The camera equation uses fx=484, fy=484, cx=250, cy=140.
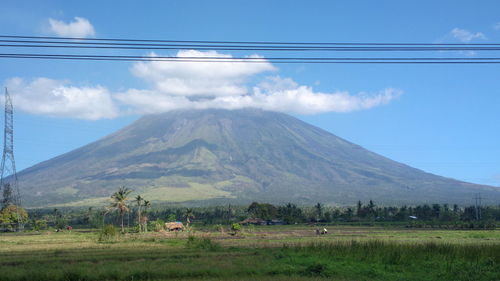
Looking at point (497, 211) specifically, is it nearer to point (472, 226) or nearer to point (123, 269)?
point (472, 226)

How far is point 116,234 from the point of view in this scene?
56.2m

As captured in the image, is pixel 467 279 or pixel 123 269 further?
pixel 123 269

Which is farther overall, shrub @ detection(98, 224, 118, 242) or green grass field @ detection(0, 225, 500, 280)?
shrub @ detection(98, 224, 118, 242)

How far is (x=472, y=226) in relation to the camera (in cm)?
8056

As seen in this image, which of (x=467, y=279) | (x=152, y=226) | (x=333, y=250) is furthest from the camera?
(x=152, y=226)

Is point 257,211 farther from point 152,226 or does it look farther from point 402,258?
point 402,258

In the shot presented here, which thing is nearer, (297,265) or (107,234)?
(297,265)

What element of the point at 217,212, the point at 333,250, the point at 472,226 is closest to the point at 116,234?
the point at 333,250

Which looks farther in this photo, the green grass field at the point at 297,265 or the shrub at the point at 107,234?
the shrub at the point at 107,234

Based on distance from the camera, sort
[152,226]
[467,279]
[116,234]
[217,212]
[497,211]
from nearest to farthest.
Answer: [467,279], [116,234], [152,226], [497,211], [217,212]

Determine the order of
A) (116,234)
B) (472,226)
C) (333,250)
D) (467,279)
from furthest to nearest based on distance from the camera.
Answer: (472,226)
(116,234)
(333,250)
(467,279)

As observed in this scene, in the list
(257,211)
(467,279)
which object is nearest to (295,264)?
(467,279)

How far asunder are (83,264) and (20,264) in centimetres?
446

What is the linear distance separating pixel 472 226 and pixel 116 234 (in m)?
58.0
